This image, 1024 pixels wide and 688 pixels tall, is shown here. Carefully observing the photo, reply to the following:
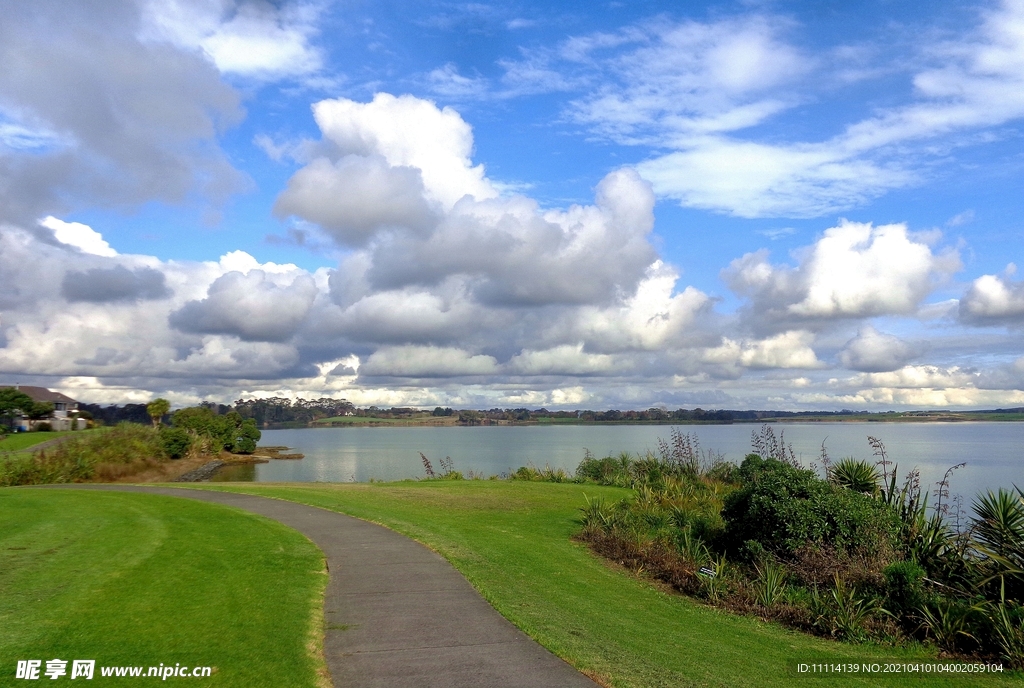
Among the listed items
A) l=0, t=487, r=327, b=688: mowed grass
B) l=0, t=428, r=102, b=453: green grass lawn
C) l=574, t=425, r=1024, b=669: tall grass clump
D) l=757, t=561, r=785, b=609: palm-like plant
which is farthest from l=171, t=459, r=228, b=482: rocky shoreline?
l=757, t=561, r=785, b=609: palm-like plant

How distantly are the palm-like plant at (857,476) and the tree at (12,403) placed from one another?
63821 mm

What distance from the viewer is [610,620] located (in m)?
8.69

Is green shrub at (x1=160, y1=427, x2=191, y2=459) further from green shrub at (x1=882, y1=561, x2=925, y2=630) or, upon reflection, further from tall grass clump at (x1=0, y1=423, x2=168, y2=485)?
green shrub at (x1=882, y1=561, x2=925, y2=630)

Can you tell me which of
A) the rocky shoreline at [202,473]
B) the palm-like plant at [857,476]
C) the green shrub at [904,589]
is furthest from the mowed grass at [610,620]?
the rocky shoreline at [202,473]

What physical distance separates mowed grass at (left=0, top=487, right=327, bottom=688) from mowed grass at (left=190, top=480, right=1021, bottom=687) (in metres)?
2.38

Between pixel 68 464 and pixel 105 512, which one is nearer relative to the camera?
pixel 105 512

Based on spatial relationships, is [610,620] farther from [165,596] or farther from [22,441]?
[22,441]

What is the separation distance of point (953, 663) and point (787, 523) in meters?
3.33

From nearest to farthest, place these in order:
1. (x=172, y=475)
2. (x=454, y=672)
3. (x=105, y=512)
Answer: (x=454, y=672) → (x=105, y=512) → (x=172, y=475)

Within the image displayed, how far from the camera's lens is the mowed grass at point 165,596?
20.6ft

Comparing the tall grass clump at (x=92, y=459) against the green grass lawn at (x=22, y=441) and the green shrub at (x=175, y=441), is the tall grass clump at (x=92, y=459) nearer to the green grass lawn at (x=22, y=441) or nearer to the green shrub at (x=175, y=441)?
the green shrub at (x=175, y=441)

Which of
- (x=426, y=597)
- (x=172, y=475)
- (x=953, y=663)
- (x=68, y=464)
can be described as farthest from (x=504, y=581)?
(x=172, y=475)

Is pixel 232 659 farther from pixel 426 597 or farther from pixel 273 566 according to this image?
pixel 273 566

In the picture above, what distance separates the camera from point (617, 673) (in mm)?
6352
